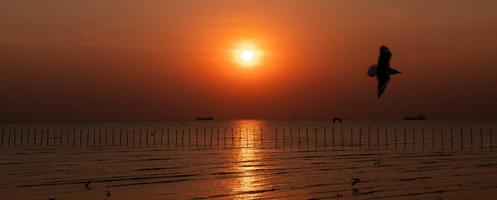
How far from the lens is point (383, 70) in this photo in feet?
54.0

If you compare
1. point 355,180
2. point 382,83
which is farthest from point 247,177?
point 382,83

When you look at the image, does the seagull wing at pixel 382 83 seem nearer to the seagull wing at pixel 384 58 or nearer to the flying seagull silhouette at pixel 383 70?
Result: the flying seagull silhouette at pixel 383 70

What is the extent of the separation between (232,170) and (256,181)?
→ 36.4 feet

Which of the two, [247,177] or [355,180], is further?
[247,177]

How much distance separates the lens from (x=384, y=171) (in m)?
63.0

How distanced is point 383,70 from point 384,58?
0.33 meters

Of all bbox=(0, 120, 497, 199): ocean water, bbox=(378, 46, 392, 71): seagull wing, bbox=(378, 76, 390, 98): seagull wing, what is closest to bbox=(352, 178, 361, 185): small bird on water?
bbox=(0, 120, 497, 199): ocean water

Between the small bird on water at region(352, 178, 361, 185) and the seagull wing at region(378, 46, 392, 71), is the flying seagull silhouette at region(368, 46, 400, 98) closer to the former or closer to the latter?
the seagull wing at region(378, 46, 392, 71)

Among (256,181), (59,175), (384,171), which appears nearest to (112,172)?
(59,175)

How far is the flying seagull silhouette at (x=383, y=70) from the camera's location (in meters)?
16.4

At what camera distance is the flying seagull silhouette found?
16438 millimetres

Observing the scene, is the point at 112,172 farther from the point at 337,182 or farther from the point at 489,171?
the point at 489,171

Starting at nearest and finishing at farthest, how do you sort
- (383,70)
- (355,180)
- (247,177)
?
(383,70)
(355,180)
(247,177)

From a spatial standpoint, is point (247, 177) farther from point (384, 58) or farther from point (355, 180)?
point (384, 58)
